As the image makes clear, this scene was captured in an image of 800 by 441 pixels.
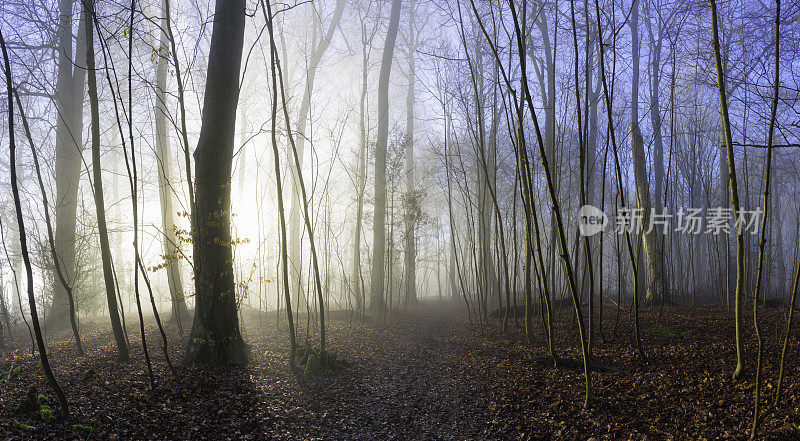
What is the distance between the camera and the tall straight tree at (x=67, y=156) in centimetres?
846

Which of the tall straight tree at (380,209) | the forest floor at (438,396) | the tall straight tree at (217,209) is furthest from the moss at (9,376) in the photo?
the tall straight tree at (380,209)

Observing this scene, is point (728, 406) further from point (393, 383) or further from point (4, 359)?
point (4, 359)

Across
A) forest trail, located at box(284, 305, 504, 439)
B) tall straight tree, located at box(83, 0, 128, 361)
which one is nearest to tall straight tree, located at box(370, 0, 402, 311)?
forest trail, located at box(284, 305, 504, 439)

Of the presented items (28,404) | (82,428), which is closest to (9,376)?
(28,404)

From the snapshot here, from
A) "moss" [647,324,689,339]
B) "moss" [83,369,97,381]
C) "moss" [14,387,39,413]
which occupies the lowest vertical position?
"moss" [647,324,689,339]

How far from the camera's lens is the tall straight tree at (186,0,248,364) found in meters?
4.55

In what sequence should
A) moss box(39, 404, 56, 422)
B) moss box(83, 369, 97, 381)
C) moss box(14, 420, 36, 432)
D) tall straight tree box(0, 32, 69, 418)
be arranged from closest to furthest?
tall straight tree box(0, 32, 69, 418)
moss box(14, 420, 36, 432)
moss box(39, 404, 56, 422)
moss box(83, 369, 97, 381)

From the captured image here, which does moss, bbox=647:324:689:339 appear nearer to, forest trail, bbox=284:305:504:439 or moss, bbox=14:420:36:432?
forest trail, bbox=284:305:504:439

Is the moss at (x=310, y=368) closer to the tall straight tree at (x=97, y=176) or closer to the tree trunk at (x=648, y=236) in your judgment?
the tall straight tree at (x=97, y=176)

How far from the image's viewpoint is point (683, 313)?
7.11 m

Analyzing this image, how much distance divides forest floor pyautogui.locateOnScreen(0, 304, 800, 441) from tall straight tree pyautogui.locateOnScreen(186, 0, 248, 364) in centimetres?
35

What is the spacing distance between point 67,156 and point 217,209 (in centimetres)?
683

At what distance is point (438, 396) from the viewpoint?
4078 millimetres

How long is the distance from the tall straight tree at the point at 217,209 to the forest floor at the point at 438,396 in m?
0.35
